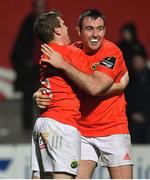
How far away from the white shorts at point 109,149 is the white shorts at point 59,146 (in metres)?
0.45

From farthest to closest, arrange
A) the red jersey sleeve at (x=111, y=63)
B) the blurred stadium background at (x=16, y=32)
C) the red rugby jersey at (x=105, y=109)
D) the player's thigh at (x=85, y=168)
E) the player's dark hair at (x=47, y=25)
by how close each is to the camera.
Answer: the blurred stadium background at (x=16, y=32), the player's thigh at (x=85, y=168), the red rugby jersey at (x=105, y=109), the red jersey sleeve at (x=111, y=63), the player's dark hair at (x=47, y=25)

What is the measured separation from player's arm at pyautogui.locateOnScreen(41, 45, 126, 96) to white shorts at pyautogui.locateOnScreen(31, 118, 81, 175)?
0.90 feet

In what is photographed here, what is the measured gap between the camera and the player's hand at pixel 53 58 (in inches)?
203

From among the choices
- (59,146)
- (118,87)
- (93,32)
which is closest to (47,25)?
(93,32)

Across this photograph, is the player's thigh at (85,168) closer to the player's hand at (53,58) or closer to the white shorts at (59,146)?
the white shorts at (59,146)

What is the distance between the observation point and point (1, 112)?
30.9 ft

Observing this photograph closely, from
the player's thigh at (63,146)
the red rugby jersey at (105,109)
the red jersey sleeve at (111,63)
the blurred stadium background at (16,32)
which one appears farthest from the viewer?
the blurred stadium background at (16,32)

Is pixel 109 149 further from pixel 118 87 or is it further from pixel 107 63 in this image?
pixel 107 63

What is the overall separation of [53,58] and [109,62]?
16.9 inches

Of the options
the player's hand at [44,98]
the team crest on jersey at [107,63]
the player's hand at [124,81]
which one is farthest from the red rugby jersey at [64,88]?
the player's hand at [124,81]

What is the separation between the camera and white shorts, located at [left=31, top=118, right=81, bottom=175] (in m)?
5.15

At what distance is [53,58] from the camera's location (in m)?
5.19

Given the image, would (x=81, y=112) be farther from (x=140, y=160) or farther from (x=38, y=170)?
(x=140, y=160)

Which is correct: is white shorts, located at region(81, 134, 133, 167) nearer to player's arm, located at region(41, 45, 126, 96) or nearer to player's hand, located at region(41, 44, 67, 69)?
player's arm, located at region(41, 45, 126, 96)
